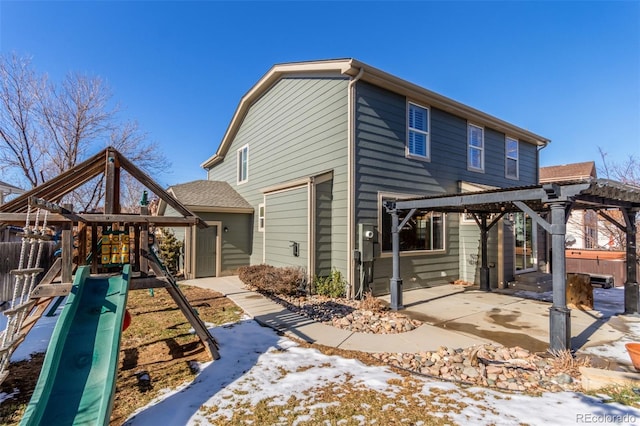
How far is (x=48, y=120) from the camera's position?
12.8 m

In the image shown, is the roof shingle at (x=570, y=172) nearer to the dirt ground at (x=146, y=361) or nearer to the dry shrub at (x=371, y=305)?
the dry shrub at (x=371, y=305)

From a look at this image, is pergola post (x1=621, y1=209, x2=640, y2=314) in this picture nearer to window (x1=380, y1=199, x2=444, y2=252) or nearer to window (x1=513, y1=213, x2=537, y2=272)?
window (x1=380, y1=199, x2=444, y2=252)

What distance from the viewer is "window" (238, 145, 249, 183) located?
42.6 feet

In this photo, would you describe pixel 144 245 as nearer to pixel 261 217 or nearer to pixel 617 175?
pixel 261 217

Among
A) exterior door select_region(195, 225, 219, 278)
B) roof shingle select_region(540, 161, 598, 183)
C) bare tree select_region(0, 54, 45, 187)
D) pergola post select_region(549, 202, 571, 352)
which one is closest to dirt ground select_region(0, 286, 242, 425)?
exterior door select_region(195, 225, 219, 278)

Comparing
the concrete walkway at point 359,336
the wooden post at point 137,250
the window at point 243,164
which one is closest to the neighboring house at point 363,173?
the window at point 243,164

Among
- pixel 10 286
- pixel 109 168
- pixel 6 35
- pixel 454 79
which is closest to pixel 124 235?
pixel 109 168

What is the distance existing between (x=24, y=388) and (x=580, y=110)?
2063 centimetres

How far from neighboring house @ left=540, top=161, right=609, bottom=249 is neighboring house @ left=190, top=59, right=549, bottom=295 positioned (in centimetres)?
595

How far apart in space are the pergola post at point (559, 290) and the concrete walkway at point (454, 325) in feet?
1.39

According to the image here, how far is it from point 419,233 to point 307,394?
6.77m

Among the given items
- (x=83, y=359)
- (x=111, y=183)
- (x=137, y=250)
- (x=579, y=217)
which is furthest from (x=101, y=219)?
(x=579, y=217)

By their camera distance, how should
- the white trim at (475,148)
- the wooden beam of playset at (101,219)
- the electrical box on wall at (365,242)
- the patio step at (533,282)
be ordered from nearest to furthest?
the wooden beam of playset at (101,219) < the electrical box on wall at (365,242) < the patio step at (533,282) < the white trim at (475,148)

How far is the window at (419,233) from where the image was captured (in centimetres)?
826
